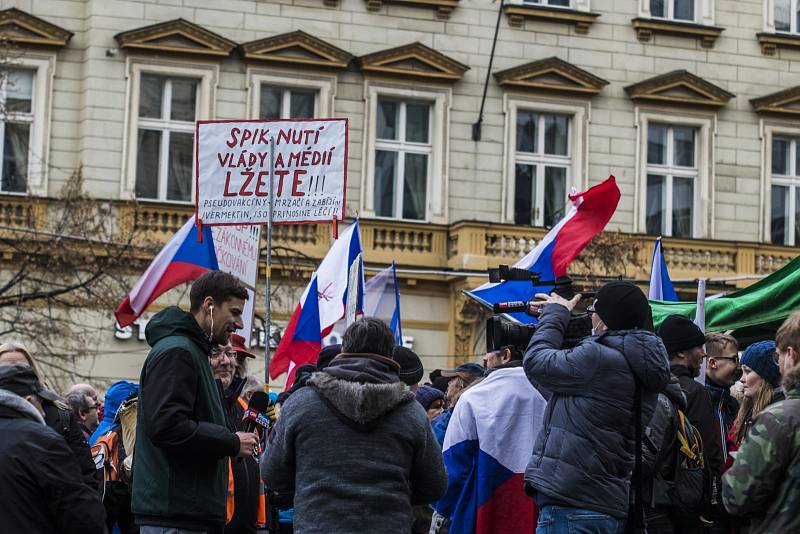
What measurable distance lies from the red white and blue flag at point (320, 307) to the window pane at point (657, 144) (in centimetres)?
1405

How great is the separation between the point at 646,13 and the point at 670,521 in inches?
854

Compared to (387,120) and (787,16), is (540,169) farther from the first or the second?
(787,16)

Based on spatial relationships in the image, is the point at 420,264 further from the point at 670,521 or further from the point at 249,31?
the point at 670,521

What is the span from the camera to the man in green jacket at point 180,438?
6.91 m

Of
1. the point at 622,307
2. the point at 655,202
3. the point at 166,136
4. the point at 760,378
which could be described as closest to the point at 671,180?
the point at 655,202

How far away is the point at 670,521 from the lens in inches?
313

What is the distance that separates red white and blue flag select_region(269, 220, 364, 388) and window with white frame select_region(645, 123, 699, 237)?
13.9 metres

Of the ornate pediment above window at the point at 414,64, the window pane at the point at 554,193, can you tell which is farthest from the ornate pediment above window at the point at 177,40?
the window pane at the point at 554,193

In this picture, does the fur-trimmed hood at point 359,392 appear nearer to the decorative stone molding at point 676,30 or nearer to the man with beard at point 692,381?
the man with beard at point 692,381

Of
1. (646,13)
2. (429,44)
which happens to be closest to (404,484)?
(429,44)

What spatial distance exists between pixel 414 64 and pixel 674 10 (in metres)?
5.34

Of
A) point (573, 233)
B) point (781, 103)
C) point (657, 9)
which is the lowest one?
point (573, 233)

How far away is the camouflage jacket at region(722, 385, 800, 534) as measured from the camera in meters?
5.61

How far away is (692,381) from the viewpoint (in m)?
8.56
